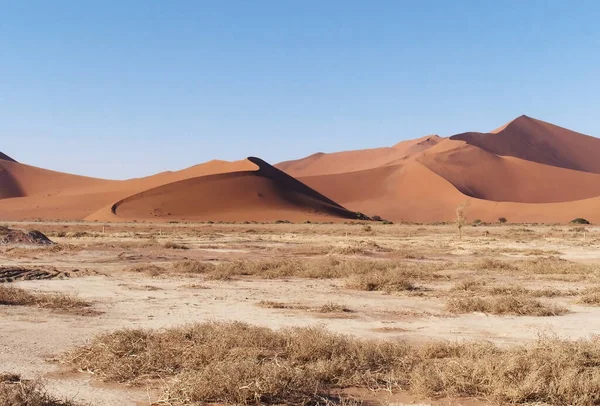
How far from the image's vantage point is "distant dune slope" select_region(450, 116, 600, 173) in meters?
148

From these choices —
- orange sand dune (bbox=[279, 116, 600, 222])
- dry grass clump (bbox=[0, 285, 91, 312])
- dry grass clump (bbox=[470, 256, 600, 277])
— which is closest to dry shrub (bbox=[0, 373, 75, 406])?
dry grass clump (bbox=[0, 285, 91, 312])

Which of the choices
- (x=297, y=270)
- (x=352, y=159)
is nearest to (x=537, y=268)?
(x=297, y=270)

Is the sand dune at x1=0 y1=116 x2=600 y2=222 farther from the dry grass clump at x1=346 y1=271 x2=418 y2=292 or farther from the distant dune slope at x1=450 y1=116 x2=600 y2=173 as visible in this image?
the dry grass clump at x1=346 y1=271 x2=418 y2=292

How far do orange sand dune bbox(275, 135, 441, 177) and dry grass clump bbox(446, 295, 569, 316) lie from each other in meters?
160

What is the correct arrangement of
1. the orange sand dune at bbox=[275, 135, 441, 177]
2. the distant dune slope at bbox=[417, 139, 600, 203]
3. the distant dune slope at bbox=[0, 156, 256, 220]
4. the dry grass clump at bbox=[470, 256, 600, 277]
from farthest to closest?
the orange sand dune at bbox=[275, 135, 441, 177] < the distant dune slope at bbox=[417, 139, 600, 203] < the distant dune slope at bbox=[0, 156, 256, 220] < the dry grass clump at bbox=[470, 256, 600, 277]

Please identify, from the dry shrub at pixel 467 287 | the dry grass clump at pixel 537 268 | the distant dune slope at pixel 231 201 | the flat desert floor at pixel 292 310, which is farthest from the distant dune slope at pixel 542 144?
the dry shrub at pixel 467 287

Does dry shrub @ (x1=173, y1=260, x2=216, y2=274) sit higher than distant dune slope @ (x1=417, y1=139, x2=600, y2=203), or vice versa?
distant dune slope @ (x1=417, y1=139, x2=600, y2=203)

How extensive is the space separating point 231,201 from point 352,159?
10610cm

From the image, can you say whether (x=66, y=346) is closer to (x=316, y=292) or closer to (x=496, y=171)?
(x=316, y=292)

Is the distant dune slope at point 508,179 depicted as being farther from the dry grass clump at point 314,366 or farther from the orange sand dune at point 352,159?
the dry grass clump at point 314,366

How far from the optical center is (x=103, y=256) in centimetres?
2441

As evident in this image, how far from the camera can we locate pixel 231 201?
81875 mm

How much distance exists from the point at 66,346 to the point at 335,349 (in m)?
3.78

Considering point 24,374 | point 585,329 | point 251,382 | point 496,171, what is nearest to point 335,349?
point 251,382
